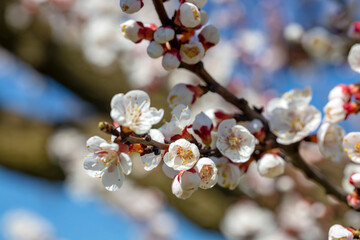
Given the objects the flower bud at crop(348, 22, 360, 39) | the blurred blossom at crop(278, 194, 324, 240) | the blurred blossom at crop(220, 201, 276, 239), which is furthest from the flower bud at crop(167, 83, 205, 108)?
the blurred blossom at crop(220, 201, 276, 239)

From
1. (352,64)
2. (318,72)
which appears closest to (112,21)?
(318,72)

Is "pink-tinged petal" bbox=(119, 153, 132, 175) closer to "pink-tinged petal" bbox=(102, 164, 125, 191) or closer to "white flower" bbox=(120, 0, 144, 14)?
"pink-tinged petal" bbox=(102, 164, 125, 191)

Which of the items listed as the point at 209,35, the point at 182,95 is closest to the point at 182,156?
the point at 182,95

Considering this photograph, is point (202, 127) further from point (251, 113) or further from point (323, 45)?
point (323, 45)

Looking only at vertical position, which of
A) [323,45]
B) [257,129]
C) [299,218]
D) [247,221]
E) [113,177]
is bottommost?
[113,177]

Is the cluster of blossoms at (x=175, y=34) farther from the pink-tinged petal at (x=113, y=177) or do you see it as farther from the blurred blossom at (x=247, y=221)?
the blurred blossom at (x=247, y=221)

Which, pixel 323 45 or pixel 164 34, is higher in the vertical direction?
pixel 323 45

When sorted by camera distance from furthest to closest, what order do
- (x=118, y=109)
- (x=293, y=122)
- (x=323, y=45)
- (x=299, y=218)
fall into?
(x=323, y=45) → (x=299, y=218) → (x=293, y=122) → (x=118, y=109)

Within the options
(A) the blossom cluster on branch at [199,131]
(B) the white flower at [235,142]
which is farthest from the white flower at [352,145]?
(B) the white flower at [235,142]
